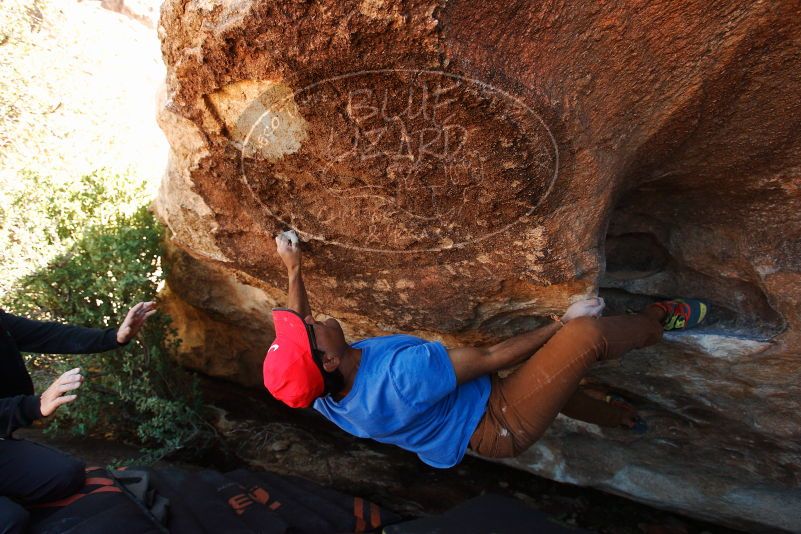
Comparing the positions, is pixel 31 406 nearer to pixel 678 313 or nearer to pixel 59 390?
pixel 59 390

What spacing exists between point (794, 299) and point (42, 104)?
238 inches

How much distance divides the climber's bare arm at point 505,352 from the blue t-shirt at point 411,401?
0.07 metres

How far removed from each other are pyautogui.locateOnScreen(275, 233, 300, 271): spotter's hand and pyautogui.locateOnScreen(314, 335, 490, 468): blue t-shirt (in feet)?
1.85

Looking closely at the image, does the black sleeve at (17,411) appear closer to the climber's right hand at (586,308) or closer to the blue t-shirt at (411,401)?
the blue t-shirt at (411,401)

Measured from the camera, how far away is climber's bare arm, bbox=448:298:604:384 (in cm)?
218

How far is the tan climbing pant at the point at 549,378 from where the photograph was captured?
2.12 m

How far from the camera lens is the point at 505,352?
2.29 meters

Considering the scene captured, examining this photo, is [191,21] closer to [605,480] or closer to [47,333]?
[47,333]

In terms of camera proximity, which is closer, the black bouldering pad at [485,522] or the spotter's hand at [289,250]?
the spotter's hand at [289,250]

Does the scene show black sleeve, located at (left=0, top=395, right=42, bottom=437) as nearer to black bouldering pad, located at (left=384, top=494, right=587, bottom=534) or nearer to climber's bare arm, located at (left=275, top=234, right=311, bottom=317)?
climber's bare arm, located at (left=275, top=234, right=311, bottom=317)

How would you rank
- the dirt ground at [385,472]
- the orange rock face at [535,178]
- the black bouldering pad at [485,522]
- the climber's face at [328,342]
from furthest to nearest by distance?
the dirt ground at [385,472] → the black bouldering pad at [485,522] → the climber's face at [328,342] → the orange rock face at [535,178]

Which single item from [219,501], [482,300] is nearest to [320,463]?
[219,501]

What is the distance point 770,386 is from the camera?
2.55m

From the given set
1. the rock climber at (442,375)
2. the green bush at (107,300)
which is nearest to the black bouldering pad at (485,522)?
the rock climber at (442,375)
